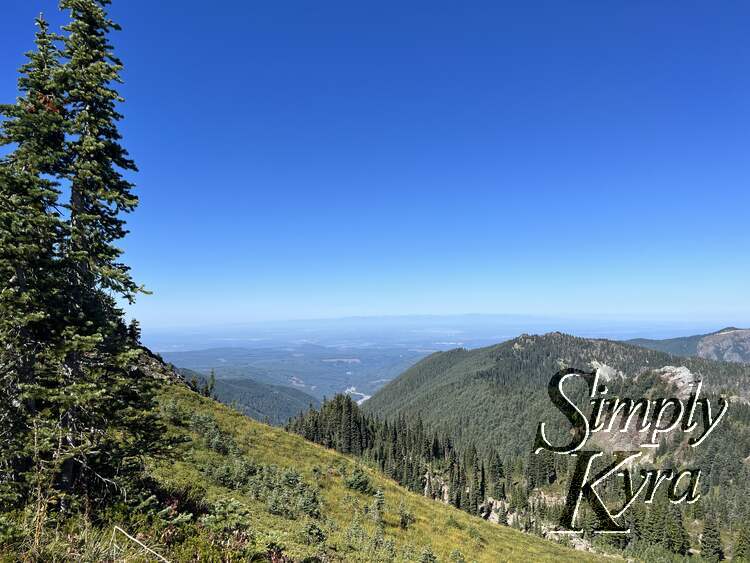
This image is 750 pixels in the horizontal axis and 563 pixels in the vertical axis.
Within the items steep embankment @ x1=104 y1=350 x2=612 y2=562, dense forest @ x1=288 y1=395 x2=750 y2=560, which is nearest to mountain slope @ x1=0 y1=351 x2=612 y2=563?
steep embankment @ x1=104 y1=350 x2=612 y2=562

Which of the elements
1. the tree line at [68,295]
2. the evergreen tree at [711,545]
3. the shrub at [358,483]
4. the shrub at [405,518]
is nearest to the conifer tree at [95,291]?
the tree line at [68,295]

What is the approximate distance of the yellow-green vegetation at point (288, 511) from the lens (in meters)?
9.02

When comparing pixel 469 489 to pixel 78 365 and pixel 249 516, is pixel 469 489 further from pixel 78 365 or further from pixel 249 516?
pixel 78 365

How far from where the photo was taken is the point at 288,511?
17719 mm

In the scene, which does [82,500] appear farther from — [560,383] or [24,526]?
[560,383]

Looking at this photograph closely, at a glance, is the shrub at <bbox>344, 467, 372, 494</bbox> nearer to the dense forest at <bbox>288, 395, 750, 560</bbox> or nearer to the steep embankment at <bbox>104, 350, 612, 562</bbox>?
the steep embankment at <bbox>104, 350, 612, 562</bbox>

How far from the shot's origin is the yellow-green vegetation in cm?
902

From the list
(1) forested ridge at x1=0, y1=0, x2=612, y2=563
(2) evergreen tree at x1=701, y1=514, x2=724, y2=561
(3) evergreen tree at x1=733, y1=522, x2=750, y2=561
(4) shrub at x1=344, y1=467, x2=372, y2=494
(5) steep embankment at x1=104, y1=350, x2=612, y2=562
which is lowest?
(2) evergreen tree at x1=701, y1=514, x2=724, y2=561

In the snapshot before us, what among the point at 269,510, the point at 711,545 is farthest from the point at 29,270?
the point at 711,545

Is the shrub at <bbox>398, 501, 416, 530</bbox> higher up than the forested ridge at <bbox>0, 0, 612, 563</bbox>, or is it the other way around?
the forested ridge at <bbox>0, 0, 612, 563</bbox>

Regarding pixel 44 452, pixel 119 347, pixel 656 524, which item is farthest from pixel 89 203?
pixel 656 524

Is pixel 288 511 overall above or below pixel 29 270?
below

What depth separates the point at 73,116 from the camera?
10.9 metres

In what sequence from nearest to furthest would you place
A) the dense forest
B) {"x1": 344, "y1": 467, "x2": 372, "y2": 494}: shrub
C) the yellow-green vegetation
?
the yellow-green vegetation, {"x1": 344, "y1": 467, "x2": 372, "y2": 494}: shrub, the dense forest
